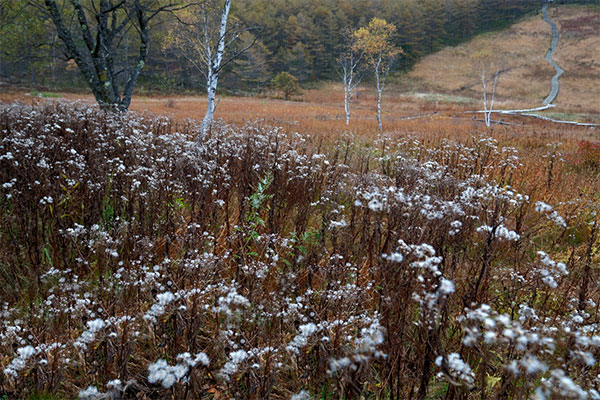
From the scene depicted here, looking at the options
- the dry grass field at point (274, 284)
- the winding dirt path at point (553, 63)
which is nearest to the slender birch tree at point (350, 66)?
the dry grass field at point (274, 284)

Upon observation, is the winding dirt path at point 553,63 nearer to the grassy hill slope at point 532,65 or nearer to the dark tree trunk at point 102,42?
the grassy hill slope at point 532,65

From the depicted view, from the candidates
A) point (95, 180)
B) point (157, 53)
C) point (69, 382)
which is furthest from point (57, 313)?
point (157, 53)

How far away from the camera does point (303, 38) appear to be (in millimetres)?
79688

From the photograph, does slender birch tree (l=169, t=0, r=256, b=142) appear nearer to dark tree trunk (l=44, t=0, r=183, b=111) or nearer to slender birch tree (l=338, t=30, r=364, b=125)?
dark tree trunk (l=44, t=0, r=183, b=111)

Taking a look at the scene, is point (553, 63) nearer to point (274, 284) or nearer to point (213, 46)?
point (213, 46)

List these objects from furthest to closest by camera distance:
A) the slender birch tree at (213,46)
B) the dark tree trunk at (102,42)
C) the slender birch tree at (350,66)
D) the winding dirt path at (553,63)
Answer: the winding dirt path at (553,63) → the slender birch tree at (350,66) → the slender birch tree at (213,46) → the dark tree trunk at (102,42)

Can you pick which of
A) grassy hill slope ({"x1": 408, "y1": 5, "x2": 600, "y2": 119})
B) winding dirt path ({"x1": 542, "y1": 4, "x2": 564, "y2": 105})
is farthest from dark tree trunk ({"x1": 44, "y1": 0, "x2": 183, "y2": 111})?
winding dirt path ({"x1": 542, "y1": 4, "x2": 564, "y2": 105})

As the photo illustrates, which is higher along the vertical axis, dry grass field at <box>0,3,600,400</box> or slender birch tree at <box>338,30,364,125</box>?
slender birch tree at <box>338,30,364,125</box>

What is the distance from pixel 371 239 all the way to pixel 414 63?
3588 inches

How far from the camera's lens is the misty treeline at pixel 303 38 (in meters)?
54.2

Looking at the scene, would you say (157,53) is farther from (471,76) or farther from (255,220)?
(255,220)

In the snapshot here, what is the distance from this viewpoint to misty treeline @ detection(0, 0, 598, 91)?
2133 inches

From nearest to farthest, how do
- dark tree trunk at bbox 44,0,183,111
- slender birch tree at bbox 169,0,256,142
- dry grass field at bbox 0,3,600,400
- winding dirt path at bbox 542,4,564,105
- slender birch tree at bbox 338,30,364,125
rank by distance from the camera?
dry grass field at bbox 0,3,600,400 < dark tree trunk at bbox 44,0,183,111 < slender birch tree at bbox 169,0,256,142 < slender birch tree at bbox 338,30,364,125 < winding dirt path at bbox 542,4,564,105

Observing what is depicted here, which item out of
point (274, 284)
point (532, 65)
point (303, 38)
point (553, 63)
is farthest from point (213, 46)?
point (553, 63)
